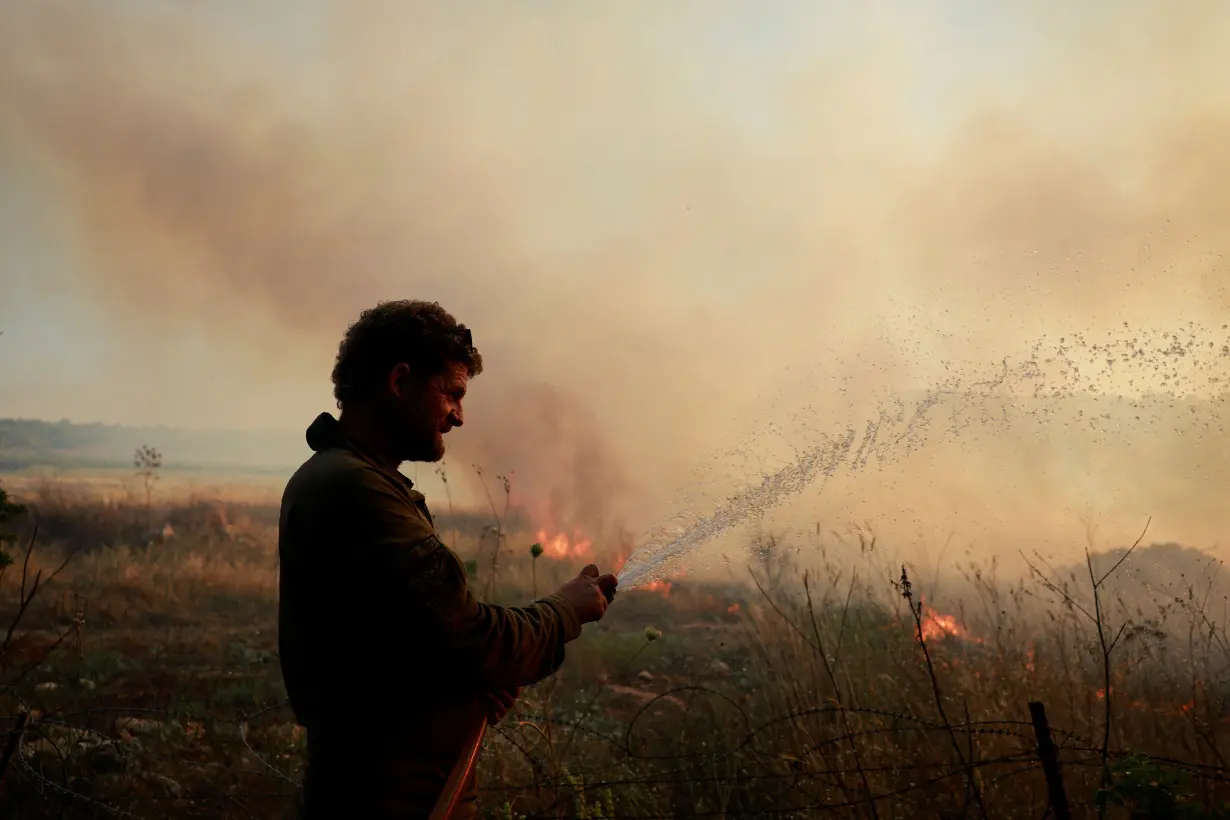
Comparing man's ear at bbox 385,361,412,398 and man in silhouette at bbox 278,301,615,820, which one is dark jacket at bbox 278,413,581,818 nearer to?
man in silhouette at bbox 278,301,615,820

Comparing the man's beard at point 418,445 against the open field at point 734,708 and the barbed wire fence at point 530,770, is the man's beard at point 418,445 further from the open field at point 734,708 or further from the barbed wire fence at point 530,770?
the barbed wire fence at point 530,770

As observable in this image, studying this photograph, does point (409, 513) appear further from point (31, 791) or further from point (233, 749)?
point (233, 749)

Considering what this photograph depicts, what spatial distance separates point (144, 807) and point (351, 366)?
4666 mm

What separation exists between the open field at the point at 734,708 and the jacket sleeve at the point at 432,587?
3.96ft

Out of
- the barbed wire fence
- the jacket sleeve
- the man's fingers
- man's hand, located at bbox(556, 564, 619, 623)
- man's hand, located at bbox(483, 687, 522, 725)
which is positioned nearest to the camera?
the jacket sleeve

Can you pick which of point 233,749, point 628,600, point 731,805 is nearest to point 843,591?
point 628,600

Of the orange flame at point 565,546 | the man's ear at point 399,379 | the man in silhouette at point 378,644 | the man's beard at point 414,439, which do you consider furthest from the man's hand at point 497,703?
the orange flame at point 565,546

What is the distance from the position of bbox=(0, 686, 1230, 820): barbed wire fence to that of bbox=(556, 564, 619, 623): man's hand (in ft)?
5.87

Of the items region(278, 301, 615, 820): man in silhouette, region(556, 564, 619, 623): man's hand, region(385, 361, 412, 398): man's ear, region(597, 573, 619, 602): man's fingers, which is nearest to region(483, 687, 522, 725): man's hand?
region(278, 301, 615, 820): man in silhouette

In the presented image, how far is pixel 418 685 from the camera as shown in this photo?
205 cm

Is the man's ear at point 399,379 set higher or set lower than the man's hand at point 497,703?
higher

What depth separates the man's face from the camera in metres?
2.41

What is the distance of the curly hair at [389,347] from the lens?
2.44m

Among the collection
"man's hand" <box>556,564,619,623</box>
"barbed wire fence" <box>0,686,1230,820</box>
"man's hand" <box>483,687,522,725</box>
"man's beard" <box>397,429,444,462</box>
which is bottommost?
"barbed wire fence" <box>0,686,1230,820</box>
